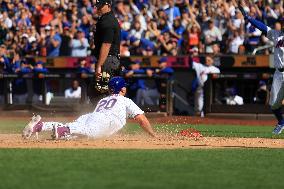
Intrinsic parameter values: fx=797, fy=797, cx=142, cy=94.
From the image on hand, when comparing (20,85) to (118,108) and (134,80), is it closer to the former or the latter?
(134,80)

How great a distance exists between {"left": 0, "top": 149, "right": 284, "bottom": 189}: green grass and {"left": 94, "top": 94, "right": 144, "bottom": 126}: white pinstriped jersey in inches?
47.4

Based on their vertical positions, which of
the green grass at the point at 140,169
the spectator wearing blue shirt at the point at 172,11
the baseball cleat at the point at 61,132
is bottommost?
the green grass at the point at 140,169

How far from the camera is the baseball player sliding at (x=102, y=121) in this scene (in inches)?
417

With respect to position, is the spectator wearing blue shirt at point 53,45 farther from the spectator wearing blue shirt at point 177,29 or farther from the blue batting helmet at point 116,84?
the blue batting helmet at point 116,84

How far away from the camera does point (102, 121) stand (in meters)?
10.6

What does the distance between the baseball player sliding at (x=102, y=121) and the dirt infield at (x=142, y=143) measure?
0.47 ft

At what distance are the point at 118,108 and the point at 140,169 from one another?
Answer: 2987 mm

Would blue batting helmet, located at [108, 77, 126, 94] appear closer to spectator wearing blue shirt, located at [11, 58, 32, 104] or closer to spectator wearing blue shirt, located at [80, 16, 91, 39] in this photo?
spectator wearing blue shirt, located at [11, 58, 32, 104]

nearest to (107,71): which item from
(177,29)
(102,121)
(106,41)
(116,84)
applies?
(106,41)

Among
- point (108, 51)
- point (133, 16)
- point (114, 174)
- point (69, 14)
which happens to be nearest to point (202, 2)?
point (133, 16)

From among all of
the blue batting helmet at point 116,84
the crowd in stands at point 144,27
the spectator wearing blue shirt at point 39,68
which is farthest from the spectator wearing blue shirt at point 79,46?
the blue batting helmet at point 116,84

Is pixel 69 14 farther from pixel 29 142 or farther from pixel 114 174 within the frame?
pixel 114 174

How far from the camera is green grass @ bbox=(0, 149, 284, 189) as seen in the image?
6.83 meters

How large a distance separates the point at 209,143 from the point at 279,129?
343cm
